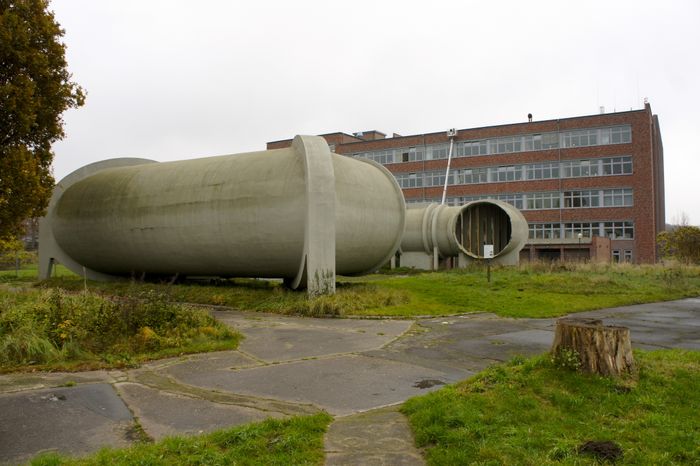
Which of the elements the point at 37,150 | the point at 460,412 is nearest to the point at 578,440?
the point at 460,412

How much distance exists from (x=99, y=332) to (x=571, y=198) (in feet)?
183

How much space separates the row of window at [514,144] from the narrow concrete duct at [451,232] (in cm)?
2688

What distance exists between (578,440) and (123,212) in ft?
65.3

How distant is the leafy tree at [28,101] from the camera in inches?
560

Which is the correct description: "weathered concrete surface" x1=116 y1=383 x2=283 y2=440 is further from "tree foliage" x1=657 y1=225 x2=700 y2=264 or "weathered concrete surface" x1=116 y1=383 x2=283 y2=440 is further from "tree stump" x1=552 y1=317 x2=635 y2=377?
"tree foliage" x1=657 y1=225 x2=700 y2=264

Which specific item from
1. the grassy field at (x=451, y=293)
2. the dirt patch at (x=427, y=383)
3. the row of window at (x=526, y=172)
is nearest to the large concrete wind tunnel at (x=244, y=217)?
the grassy field at (x=451, y=293)

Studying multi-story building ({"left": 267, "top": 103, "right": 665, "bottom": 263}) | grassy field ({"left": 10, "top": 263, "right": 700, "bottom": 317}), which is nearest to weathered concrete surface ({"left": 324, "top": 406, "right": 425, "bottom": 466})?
grassy field ({"left": 10, "top": 263, "right": 700, "bottom": 317})

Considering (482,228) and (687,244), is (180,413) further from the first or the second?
(687,244)

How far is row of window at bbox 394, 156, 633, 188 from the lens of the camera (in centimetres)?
5659

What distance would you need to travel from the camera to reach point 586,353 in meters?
6.68

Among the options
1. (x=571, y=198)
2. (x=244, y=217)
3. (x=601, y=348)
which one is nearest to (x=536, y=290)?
(x=244, y=217)

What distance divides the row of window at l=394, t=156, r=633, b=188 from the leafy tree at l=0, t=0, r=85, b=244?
52591 mm

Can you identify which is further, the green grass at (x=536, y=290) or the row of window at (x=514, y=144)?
the row of window at (x=514, y=144)

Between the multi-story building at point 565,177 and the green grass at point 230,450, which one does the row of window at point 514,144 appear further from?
the green grass at point 230,450
